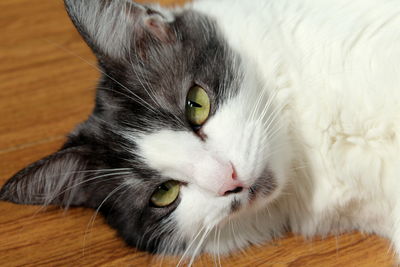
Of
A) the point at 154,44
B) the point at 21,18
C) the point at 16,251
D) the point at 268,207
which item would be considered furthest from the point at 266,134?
the point at 21,18

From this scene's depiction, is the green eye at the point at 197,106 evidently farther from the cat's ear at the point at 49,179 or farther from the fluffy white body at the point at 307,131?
the cat's ear at the point at 49,179

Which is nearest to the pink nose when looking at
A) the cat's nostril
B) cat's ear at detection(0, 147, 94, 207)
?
the cat's nostril

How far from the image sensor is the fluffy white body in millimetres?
1085

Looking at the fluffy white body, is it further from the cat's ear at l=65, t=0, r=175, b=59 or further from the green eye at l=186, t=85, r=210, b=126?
the cat's ear at l=65, t=0, r=175, b=59

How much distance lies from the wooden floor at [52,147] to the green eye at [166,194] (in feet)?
0.55

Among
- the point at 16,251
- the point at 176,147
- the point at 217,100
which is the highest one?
the point at 217,100

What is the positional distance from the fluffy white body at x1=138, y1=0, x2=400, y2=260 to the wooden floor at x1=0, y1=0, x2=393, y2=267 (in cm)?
6

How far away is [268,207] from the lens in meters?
1.23

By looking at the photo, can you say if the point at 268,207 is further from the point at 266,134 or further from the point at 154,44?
the point at 154,44

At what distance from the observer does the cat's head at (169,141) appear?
1.07m

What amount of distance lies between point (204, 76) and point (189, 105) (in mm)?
82

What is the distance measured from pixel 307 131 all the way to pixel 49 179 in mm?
666

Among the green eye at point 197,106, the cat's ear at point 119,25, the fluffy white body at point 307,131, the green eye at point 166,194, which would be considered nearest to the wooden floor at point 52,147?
the fluffy white body at point 307,131

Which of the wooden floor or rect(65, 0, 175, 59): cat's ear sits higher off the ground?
rect(65, 0, 175, 59): cat's ear
